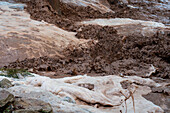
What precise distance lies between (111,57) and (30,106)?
4.53 meters

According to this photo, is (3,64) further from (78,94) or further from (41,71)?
(78,94)

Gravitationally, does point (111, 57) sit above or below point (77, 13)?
below

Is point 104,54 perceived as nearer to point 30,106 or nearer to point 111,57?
point 111,57

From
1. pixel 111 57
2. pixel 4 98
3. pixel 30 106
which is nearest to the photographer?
pixel 4 98

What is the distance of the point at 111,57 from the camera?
6602 mm

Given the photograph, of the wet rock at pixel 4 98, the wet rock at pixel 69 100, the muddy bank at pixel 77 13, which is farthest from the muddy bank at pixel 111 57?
the wet rock at pixel 4 98

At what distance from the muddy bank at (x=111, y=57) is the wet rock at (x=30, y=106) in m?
2.20

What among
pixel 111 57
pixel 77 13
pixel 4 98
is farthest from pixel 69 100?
pixel 77 13

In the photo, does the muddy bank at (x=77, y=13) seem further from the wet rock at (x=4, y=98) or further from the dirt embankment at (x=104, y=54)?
the wet rock at (x=4, y=98)

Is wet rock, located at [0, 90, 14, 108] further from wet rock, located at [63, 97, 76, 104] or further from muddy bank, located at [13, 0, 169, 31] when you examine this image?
muddy bank, located at [13, 0, 169, 31]

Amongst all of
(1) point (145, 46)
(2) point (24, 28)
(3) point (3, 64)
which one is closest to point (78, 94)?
(3) point (3, 64)

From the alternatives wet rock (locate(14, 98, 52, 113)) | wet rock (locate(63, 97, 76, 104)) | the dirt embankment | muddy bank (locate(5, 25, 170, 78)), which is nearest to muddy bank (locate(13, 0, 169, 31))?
the dirt embankment

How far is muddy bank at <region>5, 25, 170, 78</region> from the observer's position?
5.13m

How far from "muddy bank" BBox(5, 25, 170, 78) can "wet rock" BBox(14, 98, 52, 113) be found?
2.20 metres
